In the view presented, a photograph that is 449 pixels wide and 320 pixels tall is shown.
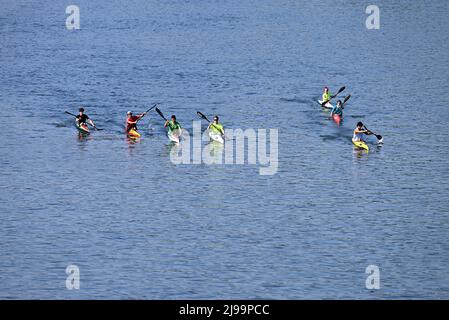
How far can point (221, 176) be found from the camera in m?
79.6

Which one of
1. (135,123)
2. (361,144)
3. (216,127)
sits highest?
(135,123)

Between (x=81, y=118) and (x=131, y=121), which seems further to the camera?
(x=81, y=118)

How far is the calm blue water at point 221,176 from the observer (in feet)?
203

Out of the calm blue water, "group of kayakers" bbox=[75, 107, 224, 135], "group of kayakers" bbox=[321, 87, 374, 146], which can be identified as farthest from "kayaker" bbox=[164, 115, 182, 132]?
"group of kayakers" bbox=[321, 87, 374, 146]

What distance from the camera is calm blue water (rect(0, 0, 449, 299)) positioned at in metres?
61.8

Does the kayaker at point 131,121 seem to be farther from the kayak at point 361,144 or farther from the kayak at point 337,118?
the kayak at point 361,144

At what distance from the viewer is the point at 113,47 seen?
13550 cm

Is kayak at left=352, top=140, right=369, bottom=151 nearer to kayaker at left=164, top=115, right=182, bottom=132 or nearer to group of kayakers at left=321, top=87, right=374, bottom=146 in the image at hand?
group of kayakers at left=321, top=87, right=374, bottom=146

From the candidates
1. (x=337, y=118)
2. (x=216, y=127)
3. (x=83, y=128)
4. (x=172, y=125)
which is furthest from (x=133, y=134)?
(x=337, y=118)

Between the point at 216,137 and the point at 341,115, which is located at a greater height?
the point at 341,115

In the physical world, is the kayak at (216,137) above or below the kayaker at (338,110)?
below

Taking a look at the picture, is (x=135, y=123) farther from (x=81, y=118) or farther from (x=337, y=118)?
(x=337, y=118)

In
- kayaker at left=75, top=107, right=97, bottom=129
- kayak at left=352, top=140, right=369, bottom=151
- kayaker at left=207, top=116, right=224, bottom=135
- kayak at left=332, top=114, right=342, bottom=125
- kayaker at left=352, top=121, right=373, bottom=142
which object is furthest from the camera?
kayak at left=332, top=114, right=342, bottom=125

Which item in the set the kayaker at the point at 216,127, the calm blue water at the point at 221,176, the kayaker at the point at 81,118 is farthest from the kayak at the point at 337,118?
the kayaker at the point at 81,118
